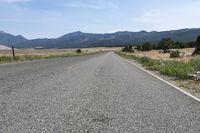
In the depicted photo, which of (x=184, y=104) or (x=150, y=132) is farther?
(x=184, y=104)

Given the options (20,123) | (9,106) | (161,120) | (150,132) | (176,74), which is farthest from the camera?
(176,74)

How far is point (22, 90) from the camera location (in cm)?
1212

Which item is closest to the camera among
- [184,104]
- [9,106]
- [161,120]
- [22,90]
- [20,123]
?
[20,123]

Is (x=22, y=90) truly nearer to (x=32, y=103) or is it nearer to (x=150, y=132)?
(x=32, y=103)

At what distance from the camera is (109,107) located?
30.1 feet

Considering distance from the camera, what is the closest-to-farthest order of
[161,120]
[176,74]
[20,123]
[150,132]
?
[150,132] → [20,123] → [161,120] → [176,74]

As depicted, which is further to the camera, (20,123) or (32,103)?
(32,103)

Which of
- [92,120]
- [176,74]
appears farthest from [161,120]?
[176,74]

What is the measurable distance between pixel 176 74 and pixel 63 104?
1238cm

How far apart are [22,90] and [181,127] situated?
6.43 m

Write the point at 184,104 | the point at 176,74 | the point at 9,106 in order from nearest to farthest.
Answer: the point at 9,106 → the point at 184,104 → the point at 176,74

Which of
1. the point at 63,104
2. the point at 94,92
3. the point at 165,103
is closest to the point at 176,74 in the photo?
the point at 94,92

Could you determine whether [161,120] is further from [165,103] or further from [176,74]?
[176,74]

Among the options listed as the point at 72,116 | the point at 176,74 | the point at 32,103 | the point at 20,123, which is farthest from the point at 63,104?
the point at 176,74
